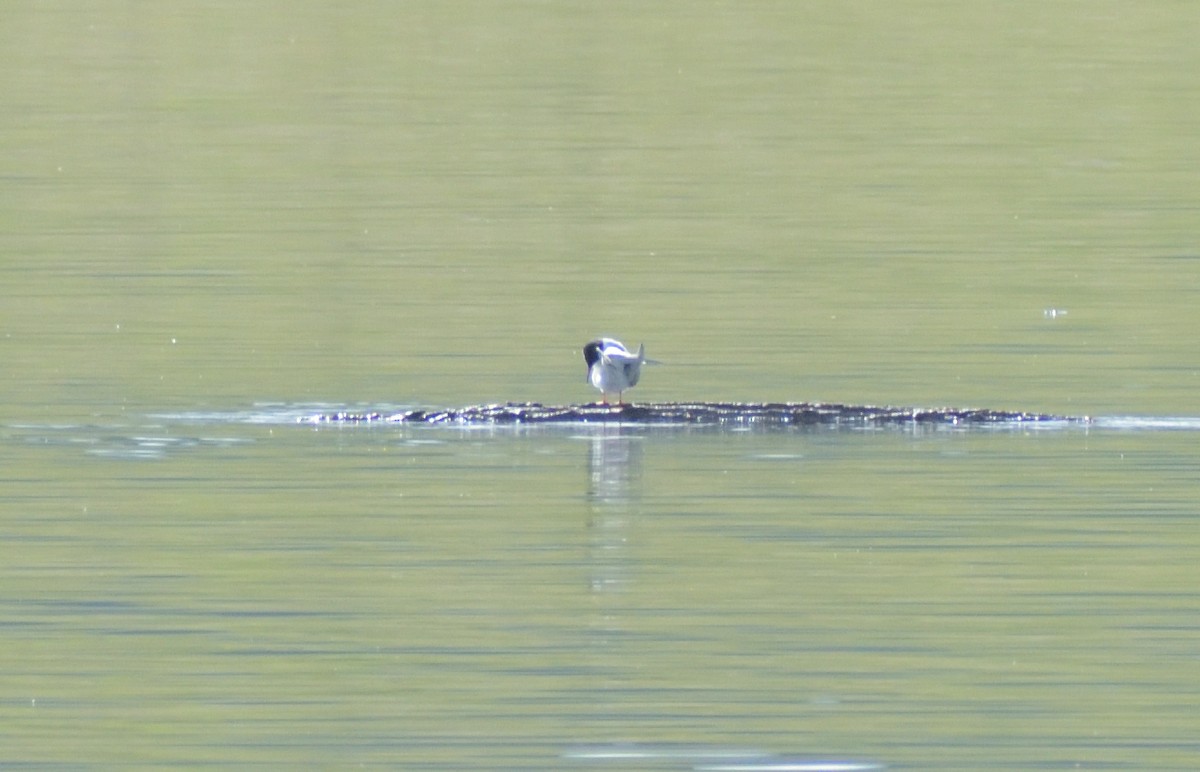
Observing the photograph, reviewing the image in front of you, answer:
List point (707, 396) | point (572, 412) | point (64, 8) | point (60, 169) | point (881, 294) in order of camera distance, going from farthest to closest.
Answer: point (64, 8), point (60, 169), point (881, 294), point (707, 396), point (572, 412)

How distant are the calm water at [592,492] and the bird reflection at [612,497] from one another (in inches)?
1.8

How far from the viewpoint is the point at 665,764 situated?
9.98 meters

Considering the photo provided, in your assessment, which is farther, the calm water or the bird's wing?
the bird's wing

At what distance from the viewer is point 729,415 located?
60.4 ft

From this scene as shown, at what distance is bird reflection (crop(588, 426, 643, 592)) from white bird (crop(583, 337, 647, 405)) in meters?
0.42

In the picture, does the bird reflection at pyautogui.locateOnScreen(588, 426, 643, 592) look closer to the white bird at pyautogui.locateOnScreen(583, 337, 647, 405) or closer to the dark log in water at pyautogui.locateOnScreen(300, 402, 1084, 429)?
the dark log in water at pyautogui.locateOnScreen(300, 402, 1084, 429)

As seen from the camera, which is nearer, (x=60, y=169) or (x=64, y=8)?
→ (x=60, y=169)

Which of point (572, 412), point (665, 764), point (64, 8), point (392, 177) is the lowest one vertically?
point (665, 764)

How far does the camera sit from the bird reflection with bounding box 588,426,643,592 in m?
13.7

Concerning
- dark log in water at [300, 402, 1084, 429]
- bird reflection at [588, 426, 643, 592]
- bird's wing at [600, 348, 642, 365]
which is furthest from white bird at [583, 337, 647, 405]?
bird reflection at [588, 426, 643, 592]

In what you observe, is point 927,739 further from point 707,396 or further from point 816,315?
point 816,315

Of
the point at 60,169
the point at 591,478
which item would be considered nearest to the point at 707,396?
the point at 591,478

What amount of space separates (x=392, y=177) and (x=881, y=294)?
30853mm

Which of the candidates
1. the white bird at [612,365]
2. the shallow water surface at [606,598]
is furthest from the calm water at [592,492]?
the white bird at [612,365]
